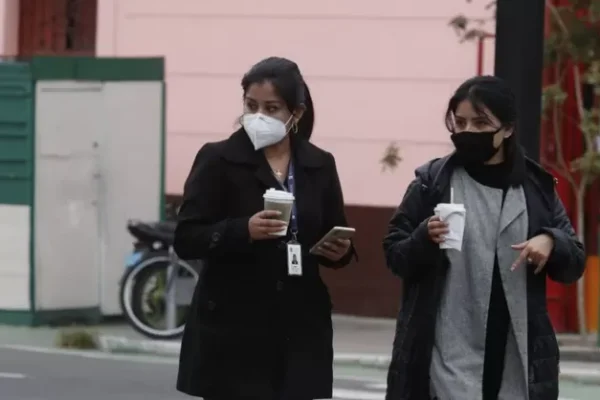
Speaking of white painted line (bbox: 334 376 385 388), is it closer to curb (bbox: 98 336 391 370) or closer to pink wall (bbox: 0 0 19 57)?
curb (bbox: 98 336 391 370)

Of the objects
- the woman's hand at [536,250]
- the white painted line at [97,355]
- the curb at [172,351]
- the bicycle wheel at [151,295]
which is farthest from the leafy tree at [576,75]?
the woman's hand at [536,250]

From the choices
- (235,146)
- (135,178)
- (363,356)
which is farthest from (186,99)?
(235,146)

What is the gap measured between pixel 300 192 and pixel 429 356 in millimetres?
744

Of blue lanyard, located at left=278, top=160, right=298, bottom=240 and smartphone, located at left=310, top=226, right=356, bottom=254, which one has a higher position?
blue lanyard, located at left=278, top=160, right=298, bottom=240

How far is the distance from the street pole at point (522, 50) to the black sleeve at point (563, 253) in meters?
3.10

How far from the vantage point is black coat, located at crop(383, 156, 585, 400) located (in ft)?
15.3

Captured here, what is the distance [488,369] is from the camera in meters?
4.69

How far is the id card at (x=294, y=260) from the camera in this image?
16.2 feet

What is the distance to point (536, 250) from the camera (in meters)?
4.57

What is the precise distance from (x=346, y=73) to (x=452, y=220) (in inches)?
355

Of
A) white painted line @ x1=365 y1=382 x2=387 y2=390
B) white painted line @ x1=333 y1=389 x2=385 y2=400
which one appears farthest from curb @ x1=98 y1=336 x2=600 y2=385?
white painted line @ x1=333 y1=389 x2=385 y2=400

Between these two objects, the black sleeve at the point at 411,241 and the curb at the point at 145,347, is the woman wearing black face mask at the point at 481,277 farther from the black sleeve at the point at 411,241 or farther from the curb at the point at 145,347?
the curb at the point at 145,347

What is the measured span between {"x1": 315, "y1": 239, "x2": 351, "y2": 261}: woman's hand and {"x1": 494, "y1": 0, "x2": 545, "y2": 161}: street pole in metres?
3.10

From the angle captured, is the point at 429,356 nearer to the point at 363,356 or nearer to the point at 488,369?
the point at 488,369
